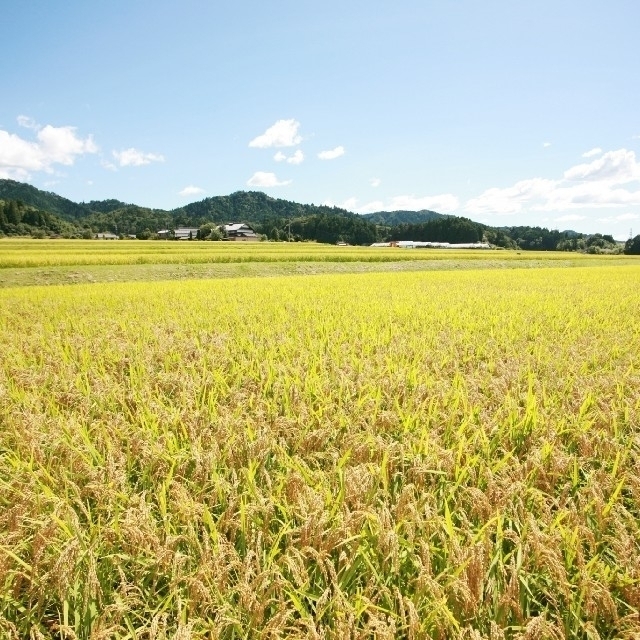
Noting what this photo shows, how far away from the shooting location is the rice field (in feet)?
4.82

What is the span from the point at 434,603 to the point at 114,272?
939 inches

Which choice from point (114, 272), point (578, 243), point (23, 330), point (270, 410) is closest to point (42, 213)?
point (114, 272)

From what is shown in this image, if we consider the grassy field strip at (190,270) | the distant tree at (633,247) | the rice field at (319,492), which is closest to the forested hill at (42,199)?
the grassy field strip at (190,270)

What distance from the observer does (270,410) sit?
318 centimetres

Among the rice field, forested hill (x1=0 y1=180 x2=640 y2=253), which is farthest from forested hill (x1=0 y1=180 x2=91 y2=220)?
the rice field

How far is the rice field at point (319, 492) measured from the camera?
4.82 feet

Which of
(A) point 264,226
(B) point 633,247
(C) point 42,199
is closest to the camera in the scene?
(B) point 633,247

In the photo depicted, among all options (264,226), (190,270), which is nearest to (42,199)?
(264,226)

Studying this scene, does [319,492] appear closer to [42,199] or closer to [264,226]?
[264,226]

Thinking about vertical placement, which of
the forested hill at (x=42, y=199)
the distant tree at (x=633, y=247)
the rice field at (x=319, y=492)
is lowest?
the rice field at (x=319, y=492)

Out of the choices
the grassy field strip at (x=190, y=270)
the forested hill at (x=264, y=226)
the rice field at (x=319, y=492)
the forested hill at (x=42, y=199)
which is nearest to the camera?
the rice field at (x=319, y=492)

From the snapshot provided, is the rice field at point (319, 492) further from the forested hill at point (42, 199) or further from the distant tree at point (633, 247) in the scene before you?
the forested hill at point (42, 199)

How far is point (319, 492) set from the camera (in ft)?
6.82

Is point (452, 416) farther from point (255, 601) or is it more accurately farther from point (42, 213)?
point (42, 213)
